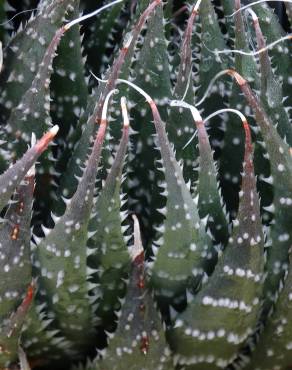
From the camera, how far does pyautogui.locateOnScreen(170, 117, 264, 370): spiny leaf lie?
834mm

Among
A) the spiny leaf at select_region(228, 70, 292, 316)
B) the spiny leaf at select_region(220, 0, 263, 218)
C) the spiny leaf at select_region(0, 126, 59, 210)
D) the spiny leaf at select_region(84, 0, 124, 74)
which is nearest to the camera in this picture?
the spiny leaf at select_region(0, 126, 59, 210)

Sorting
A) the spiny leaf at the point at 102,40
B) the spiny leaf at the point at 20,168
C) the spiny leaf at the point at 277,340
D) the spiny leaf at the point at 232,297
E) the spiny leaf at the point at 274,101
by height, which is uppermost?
the spiny leaf at the point at 20,168

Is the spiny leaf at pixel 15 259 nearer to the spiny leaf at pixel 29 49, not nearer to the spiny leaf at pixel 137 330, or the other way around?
the spiny leaf at pixel 137 330

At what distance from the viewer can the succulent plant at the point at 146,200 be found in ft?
2.73

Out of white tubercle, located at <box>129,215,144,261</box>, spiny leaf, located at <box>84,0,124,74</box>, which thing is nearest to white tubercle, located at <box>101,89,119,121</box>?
white tubercle, located at <box>129,215,144,261</box>

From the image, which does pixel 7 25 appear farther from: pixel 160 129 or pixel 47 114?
pixel 160 129

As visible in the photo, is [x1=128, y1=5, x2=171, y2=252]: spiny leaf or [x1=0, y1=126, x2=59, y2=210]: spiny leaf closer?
[x1=0, y1=126, x2=59, y2=210]: spiny leaf

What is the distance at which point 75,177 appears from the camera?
0.92m

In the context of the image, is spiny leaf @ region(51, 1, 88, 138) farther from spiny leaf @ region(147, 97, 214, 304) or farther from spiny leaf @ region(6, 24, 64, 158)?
spiny leaf @ region(147, 97, 214, 304)

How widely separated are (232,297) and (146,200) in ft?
0.65

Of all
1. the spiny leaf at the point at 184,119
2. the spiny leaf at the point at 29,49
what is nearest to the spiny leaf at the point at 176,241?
the spiny leaf at the point at 184,119

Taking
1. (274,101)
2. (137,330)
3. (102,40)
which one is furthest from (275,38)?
(137,330)

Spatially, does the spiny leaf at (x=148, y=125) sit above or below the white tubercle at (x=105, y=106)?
below

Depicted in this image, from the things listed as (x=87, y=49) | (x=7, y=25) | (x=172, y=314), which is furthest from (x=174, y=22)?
(x=172, y=314)
